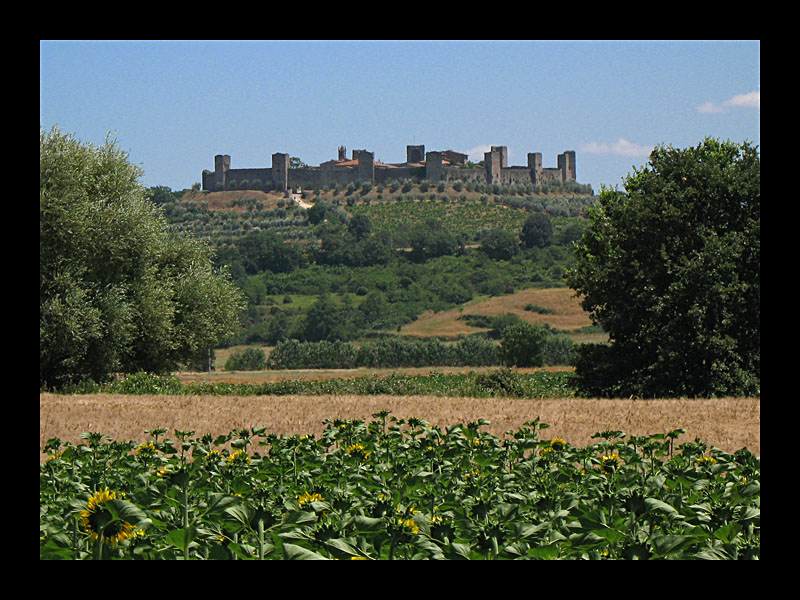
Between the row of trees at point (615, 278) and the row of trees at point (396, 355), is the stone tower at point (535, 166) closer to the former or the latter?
the row of trees at point (396, 355)

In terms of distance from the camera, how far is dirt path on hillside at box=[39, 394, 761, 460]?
1517 centimetres

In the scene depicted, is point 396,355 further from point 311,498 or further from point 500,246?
point 311,498

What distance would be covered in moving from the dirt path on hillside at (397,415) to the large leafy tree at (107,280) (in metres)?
3.62

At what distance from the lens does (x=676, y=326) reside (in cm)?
2739

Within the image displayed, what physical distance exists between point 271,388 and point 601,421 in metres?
17.5

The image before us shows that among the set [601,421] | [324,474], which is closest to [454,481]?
[324,474]

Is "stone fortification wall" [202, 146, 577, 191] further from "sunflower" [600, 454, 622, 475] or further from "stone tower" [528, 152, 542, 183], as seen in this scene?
"sunflower" [600, 454, 622, 475]

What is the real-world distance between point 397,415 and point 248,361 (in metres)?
65.7

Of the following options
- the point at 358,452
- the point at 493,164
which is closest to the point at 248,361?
the point at 358,452

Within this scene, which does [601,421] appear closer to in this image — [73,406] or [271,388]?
[73,406]

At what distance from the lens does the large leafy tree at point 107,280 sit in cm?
2505

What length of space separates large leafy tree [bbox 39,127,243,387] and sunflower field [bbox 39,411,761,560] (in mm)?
18844

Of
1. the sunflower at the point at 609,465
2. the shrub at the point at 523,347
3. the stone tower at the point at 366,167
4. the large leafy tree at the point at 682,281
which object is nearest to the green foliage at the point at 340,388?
the large leafy tree at the point at 682,281
